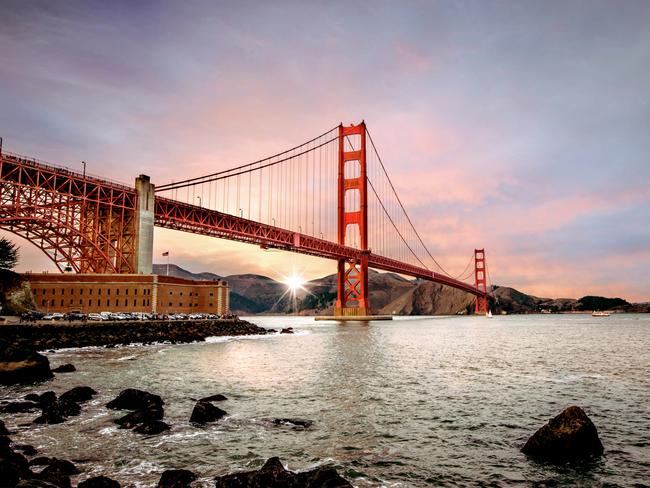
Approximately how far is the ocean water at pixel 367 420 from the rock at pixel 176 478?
35 cm

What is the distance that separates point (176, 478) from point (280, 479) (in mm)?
2203

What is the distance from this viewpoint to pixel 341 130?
108 m

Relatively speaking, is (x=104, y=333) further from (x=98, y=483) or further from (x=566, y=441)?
(x=566, y=441)

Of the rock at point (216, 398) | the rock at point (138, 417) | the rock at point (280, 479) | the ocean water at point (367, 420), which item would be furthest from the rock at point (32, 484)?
the rock at point (216, 398)

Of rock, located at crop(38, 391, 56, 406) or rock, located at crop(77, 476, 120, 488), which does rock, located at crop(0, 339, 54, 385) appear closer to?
rock, located at crop(38, 391, 56, 406)

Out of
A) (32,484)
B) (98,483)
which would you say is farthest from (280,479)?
(32,484)

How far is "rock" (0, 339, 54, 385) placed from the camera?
69.5ft

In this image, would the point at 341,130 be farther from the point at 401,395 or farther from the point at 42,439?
the point at 42,439

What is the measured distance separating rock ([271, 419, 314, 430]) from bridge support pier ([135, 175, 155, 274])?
49.3 meters

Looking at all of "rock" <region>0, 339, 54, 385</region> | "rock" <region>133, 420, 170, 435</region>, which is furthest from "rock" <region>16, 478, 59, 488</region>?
"rock" <region>0, 339, 54, 385</region>

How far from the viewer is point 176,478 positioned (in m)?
9.32

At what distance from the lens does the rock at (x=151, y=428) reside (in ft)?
43.4

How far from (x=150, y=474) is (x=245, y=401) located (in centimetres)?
827

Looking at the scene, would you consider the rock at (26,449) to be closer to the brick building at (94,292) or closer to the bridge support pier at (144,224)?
the brick building at (94,292)
